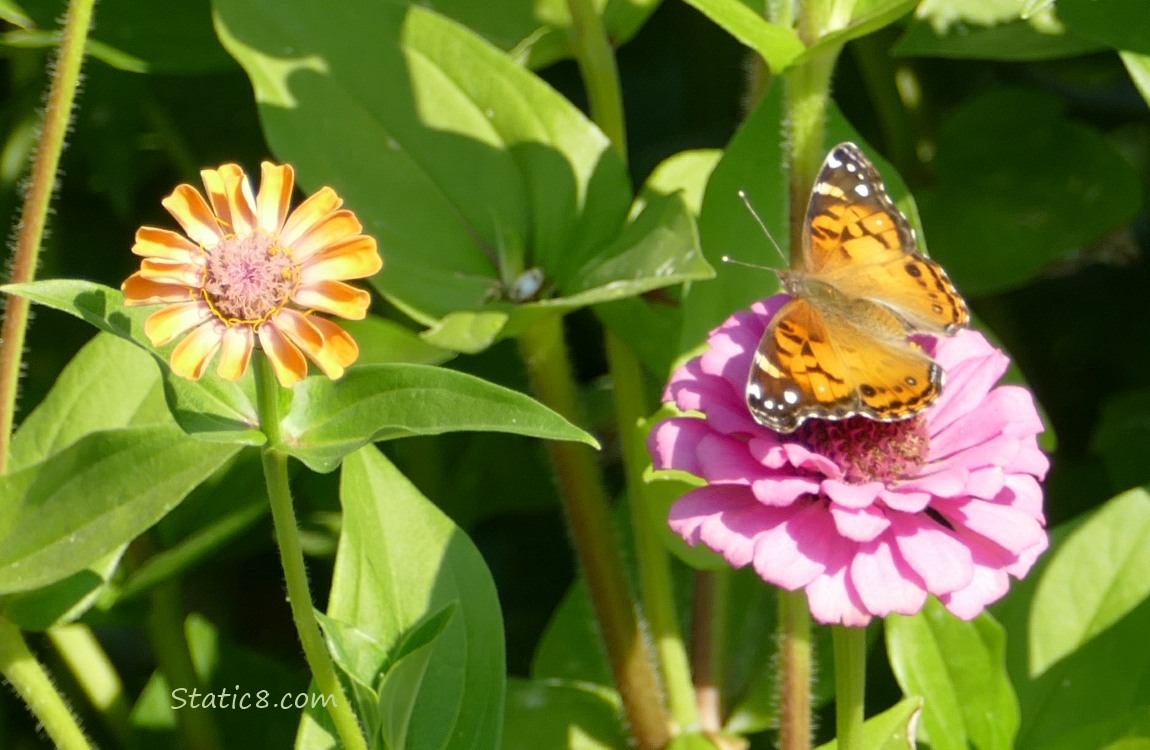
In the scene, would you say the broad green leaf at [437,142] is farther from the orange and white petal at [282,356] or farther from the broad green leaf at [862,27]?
the orange and white petal at [282,356]

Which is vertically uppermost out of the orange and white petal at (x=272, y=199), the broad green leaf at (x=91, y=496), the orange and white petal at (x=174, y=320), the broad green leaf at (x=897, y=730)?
the orange and white petal at (x=272, y=199)

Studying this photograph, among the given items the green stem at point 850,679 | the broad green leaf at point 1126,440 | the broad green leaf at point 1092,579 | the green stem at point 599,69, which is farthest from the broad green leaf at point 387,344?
the broad green leaf at point 1126,440

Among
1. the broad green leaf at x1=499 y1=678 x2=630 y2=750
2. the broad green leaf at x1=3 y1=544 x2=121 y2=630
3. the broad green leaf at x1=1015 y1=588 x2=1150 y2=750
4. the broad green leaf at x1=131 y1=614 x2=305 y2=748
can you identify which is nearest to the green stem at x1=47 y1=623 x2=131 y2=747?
the broad green leaf at x1=131 y1=614 x2=305 y2=748

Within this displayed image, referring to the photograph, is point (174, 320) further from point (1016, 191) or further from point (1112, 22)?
point (1016, 191)

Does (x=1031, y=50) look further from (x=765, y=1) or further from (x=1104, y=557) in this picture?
(x=1104, y=557)

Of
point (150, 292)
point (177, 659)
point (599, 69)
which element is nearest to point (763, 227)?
point (599, 69)

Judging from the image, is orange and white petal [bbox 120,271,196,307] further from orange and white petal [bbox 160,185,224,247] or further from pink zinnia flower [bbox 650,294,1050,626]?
pink zinnia flower [bbox 650,294,1050,626]
